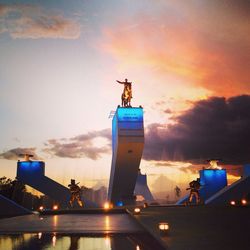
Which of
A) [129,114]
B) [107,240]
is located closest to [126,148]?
[129,114]

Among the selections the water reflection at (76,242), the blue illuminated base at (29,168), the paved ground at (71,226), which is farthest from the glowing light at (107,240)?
the blue illuminated base at (29,168)

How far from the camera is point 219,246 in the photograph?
220 inches

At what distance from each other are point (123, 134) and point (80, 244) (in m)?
21.7

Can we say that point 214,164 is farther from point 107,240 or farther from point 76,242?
point 76,242

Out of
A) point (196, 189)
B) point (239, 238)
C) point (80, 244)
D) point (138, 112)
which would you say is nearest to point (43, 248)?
point (80, 244)

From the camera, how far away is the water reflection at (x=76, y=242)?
6570 mm

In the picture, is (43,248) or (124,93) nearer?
(43,248)

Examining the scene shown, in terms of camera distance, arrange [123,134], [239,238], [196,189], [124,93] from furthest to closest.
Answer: [124,93] → [123,134] → [196,189] → [239,238]

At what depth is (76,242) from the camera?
7.25 meters

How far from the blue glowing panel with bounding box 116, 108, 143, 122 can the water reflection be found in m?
21.0

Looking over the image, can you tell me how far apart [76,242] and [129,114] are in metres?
22.6

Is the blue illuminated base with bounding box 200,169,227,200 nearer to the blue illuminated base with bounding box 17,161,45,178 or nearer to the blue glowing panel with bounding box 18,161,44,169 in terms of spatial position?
the blue illuminated base with bounding box 17,161,45,178

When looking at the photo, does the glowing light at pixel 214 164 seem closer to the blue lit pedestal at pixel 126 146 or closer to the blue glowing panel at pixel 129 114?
the blue lit pedestal at pixel 126 146

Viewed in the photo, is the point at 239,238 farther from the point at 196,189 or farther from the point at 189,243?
the point at 196,189
